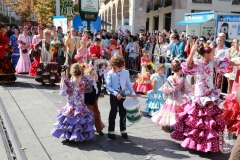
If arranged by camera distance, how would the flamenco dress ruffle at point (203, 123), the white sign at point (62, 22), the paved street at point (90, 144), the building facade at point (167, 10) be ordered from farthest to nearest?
the building facade at point (167, 10) < the white sign at point (62, 22) < the paved street at point (90, 144) < the flamenco dress ruffle at point (203, 123)

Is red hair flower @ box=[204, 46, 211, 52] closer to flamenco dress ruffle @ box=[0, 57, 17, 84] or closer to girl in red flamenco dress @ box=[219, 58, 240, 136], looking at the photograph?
girl in red flamenco dress @ box=[219, 58, 240, 136]

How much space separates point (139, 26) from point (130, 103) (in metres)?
26.2

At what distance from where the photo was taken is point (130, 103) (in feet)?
15.9

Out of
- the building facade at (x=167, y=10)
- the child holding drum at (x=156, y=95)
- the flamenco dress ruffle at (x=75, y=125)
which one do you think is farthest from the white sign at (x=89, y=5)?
the building facade at (x=167, y=10)

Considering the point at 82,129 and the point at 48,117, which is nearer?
the point at 82,129

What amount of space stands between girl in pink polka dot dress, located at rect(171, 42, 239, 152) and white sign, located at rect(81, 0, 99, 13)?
313 inches

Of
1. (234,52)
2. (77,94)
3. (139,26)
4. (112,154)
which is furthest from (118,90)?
(139,26)

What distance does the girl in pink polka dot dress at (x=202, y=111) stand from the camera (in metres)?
4.36

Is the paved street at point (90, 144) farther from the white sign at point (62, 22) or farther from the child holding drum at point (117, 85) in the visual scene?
the white sign at point (62, 22)

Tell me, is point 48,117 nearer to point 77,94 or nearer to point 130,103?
point 77,94

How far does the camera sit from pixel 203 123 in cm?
441

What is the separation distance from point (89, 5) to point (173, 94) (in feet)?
24.8

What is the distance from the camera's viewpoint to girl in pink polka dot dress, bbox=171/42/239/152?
14.3 ft

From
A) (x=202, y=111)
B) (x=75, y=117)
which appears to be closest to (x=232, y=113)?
(x=202, y=111)
